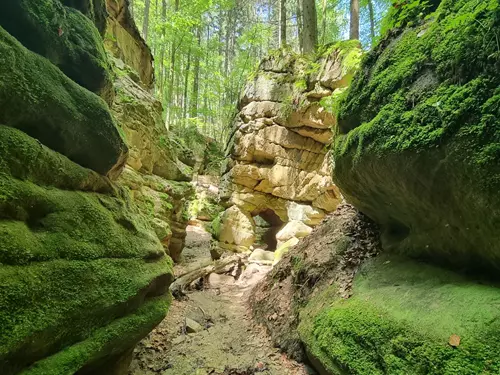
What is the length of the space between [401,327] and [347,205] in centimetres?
400

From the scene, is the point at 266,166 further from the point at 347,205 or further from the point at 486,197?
the point at 486,197

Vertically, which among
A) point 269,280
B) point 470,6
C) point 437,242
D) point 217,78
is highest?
point 217,78

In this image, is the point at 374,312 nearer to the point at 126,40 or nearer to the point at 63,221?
the point at 63,221

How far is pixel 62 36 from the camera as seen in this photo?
368 cm

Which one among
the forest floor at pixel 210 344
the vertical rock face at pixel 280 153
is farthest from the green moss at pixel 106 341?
the vertical rock face at pixel 280 153

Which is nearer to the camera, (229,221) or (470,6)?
(470,6)

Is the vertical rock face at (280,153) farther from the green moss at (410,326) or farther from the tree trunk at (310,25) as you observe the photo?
the green moss at (410,326)

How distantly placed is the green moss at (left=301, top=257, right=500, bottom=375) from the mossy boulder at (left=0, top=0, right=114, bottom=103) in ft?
16.5

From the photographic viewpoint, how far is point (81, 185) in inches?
142

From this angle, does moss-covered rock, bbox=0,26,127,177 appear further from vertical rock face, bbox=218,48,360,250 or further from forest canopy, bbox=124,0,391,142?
forest canopy, bbox=124,0,391,142

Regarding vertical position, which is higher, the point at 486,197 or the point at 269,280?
the point at 486,197

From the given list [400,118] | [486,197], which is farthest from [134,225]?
[486,197]

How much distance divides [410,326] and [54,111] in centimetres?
459

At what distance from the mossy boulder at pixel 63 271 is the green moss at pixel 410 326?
235 centimetres
